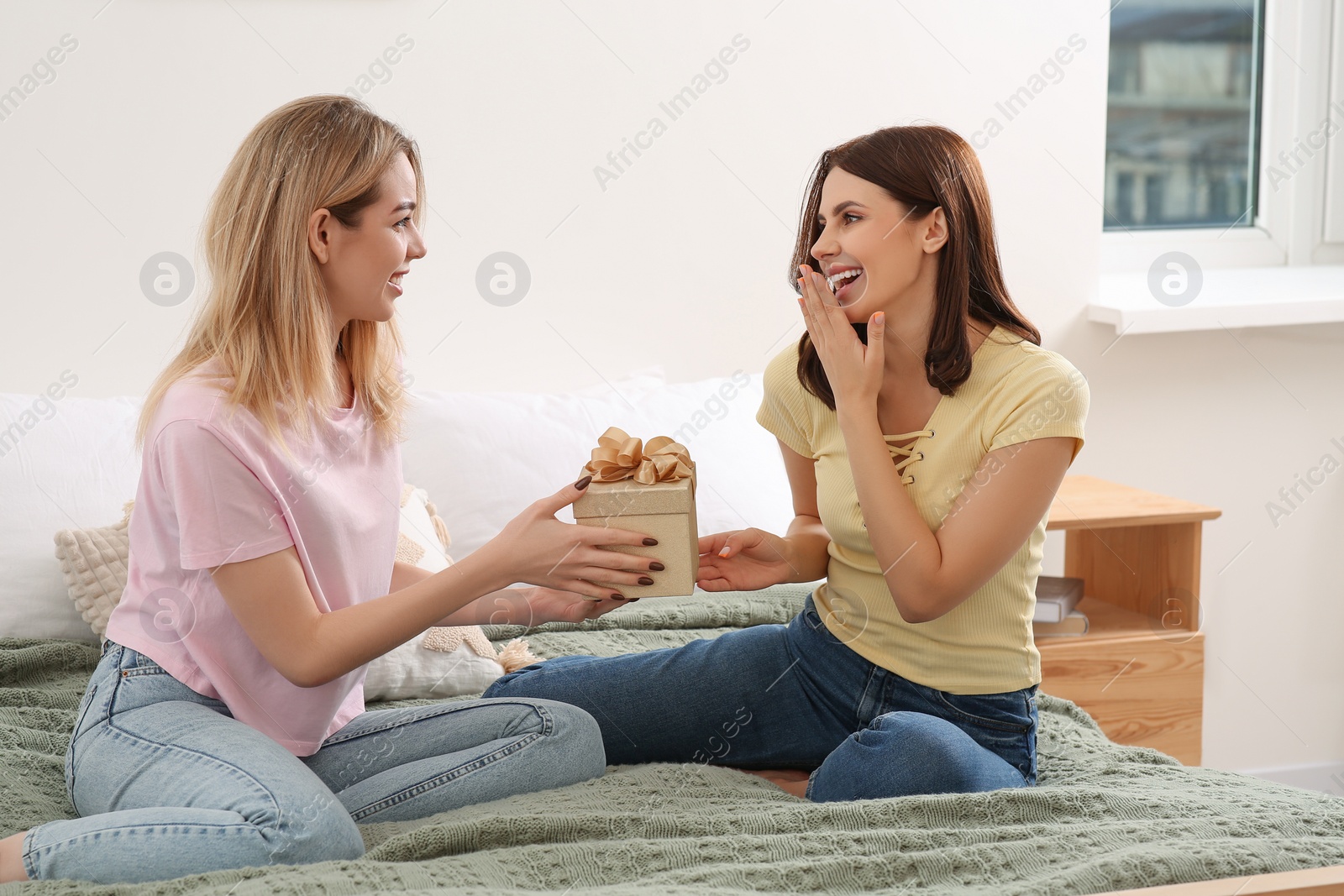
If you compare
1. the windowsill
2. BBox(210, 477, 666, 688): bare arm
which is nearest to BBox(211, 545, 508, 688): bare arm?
BBox(210, 477, 666, 688): bare arm

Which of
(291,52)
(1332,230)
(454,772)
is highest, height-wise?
(291,52)

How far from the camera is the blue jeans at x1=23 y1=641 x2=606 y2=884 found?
40.2 inches

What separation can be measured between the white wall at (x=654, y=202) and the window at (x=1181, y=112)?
1.07 ft

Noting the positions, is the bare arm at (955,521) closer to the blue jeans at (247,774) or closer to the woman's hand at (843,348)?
the woman's hand at (843,348)

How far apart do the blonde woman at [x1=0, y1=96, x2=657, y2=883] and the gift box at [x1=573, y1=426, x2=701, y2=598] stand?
22 mm

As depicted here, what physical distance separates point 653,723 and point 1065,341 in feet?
4.95

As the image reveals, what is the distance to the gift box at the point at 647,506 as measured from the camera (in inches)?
48.7

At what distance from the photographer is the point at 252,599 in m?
1.14

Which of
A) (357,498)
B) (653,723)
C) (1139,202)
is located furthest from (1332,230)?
(357,498)

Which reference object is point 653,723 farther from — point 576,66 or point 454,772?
point 576,66

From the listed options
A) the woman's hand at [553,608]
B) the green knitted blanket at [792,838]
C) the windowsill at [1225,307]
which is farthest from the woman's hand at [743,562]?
the windowsill at [1225,307]

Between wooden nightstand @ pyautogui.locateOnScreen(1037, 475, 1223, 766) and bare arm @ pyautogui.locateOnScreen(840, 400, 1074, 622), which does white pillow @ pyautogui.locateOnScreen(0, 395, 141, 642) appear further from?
wooden nightstand @ pyautogui.locateOnScreen(1037, 475, 1223, 766)

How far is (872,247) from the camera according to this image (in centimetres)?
136

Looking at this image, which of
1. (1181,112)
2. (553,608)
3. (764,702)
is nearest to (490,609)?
(553,608)
